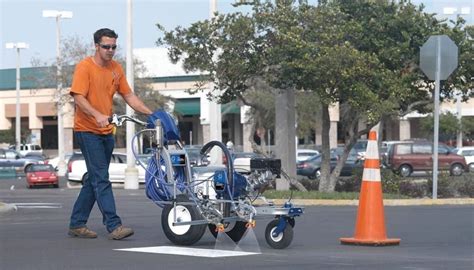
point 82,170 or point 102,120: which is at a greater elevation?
point 102,120

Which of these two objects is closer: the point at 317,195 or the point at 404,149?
the point at 317,195

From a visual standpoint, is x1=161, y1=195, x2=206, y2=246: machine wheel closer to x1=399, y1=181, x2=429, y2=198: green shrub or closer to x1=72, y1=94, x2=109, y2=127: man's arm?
x1=72, y1=94, x2=109, y2=127: man's arm

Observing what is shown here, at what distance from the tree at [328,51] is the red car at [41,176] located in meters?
16.4

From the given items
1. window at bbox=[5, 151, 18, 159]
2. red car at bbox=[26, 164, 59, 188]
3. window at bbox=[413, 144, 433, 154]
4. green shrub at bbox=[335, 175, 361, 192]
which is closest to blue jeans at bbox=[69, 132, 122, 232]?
green shrub at bbox=[335, 175, 361, 192]

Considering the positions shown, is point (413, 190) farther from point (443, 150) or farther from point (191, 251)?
point (443, 150)

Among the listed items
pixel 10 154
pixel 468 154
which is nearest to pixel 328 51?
pixel 468 154

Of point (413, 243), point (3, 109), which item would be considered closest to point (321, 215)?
point (413, 243)

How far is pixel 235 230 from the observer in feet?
33.4

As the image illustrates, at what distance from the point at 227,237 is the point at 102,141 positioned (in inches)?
67.6

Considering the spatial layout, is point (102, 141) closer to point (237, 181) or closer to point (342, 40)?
point (237, 181)

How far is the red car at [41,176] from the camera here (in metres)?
37.9

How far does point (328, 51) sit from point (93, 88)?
11.0 m

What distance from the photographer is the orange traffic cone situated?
10.3 meters

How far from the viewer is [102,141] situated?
10.2m
